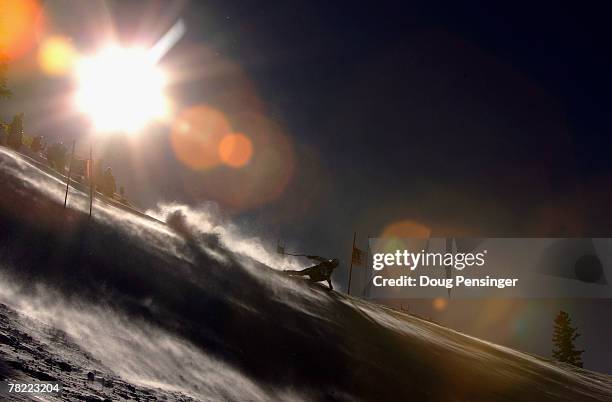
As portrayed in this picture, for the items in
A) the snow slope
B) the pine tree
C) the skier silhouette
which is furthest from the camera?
the pine tree

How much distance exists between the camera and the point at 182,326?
1376 centimetres

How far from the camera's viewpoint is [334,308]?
22.5m

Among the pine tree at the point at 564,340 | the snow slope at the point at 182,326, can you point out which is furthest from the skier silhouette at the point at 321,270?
the pine tree at the point at 564,340

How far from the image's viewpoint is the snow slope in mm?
10781

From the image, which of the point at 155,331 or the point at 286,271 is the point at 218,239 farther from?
the point at 155,331

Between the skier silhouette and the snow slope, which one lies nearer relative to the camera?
the snow slope

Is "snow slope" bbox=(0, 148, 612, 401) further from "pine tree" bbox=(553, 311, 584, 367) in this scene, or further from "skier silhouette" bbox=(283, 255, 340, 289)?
"pine tree" bbox=(553, 311, 584, 367)

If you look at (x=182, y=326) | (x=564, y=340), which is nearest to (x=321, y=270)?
(x=182, y=326)

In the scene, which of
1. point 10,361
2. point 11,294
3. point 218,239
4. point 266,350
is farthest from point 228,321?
point 218,239

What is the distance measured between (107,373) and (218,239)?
1383 cm

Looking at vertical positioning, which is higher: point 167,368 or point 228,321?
point 228,321

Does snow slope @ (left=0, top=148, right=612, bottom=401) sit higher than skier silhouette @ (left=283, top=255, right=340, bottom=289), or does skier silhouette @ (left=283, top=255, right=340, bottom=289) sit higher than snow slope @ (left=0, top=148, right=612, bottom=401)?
skier silhouette @ (left=283, top=255, right=340, bottom=289)

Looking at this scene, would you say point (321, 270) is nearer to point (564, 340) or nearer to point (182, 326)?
point (182, 326)

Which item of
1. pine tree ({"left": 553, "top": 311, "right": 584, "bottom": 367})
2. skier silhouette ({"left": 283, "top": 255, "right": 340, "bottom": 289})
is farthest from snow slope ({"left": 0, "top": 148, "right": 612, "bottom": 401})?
pine tree ({"left": 553, "top": 311, "right": 584, "bottom": 367})
